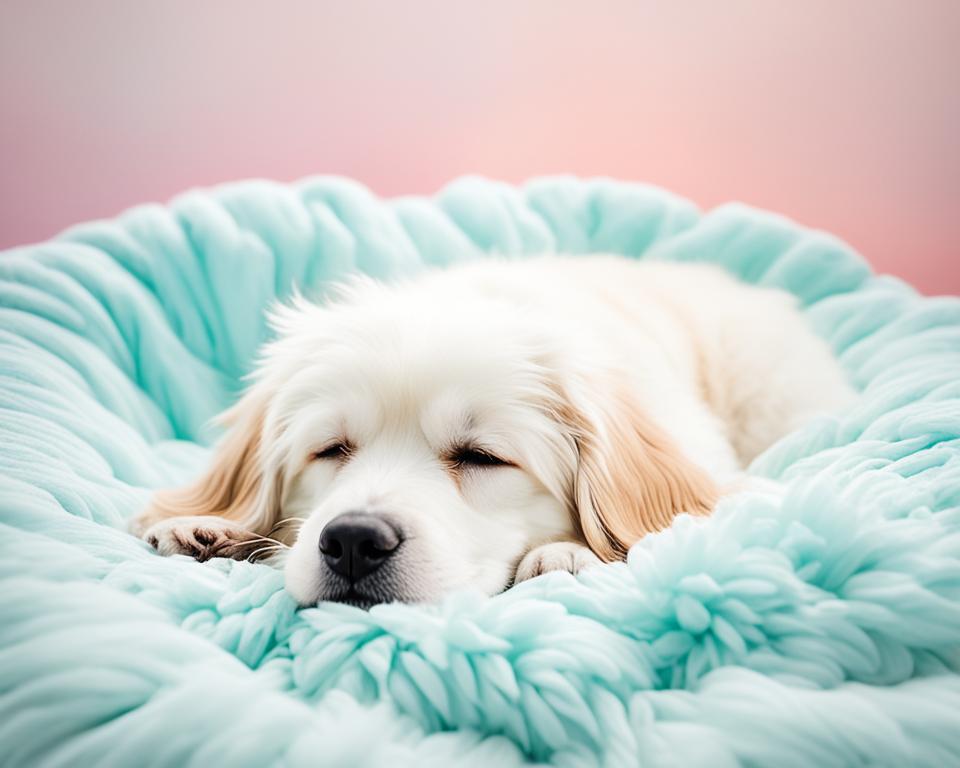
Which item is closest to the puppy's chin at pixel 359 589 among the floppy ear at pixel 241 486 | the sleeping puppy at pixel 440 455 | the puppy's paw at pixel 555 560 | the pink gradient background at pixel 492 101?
the sleeping puppy at pixel 440 455

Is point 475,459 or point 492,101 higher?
point 492,101

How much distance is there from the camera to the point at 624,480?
1.66 metres

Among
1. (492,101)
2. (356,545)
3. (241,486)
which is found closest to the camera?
(356,545)

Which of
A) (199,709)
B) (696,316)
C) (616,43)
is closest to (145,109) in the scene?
(616,43)

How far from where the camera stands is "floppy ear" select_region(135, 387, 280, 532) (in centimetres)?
182

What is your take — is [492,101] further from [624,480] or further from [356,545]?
[356,545]

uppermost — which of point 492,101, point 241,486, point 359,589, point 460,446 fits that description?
point 492,101

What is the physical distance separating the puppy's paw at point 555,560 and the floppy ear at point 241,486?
60 cm

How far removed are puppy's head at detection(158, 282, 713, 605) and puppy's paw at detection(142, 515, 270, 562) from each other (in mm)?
79

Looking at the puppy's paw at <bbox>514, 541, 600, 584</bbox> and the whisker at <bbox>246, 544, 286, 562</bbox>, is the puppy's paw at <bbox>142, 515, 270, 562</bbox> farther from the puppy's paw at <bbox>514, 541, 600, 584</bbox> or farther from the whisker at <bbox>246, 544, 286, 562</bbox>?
the puppy's paw at <bbox>514, 541, 600, 584</bbox>

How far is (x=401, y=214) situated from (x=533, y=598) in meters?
2.08

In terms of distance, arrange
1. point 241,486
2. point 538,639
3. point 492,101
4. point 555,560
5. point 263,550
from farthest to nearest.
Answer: point 492,101 < point 241,486 < point 263,550 < point 555,560 < point 538,639

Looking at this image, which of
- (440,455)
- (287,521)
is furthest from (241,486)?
(440,455)

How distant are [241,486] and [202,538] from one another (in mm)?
272
